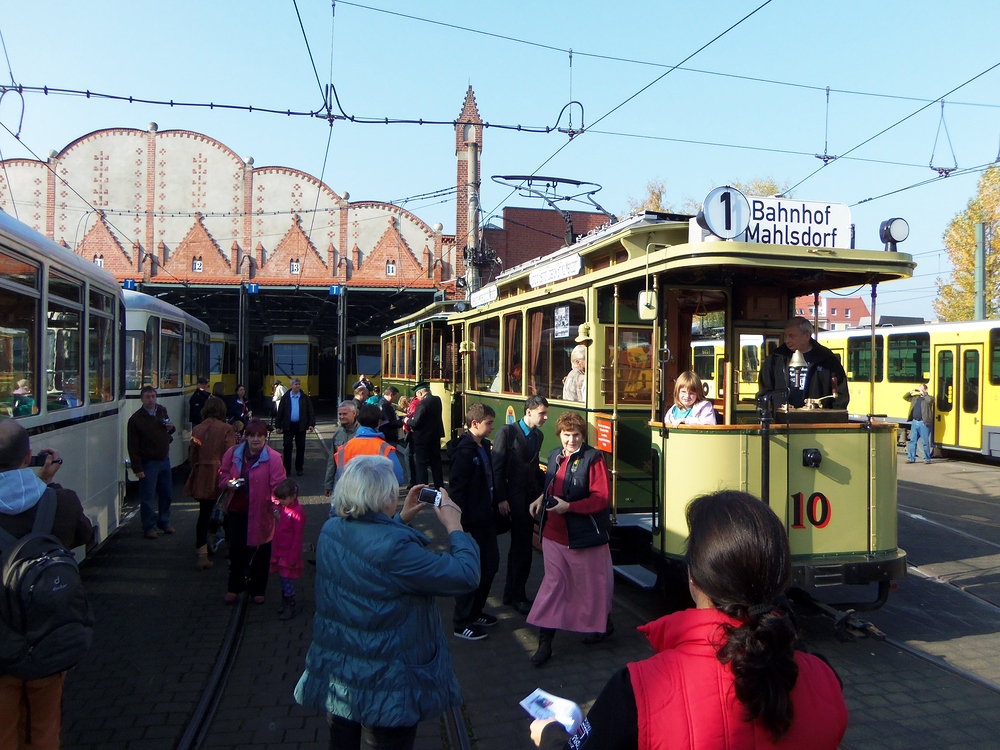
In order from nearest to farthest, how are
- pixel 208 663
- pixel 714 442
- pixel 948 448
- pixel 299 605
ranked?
1. pixel 208 663
2. pixel 714 442
3. pixel 299 605
4. pixel 948 448

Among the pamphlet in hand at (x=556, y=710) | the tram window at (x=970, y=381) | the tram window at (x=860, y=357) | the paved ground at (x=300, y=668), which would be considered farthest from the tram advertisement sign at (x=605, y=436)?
the tram window at (x=860, y=357)

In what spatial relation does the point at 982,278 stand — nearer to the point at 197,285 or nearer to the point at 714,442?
the point at 714,442

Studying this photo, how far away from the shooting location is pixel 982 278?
20266 millimetres

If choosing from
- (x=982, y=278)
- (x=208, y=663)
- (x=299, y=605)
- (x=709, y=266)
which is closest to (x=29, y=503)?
(x=208, y=663)

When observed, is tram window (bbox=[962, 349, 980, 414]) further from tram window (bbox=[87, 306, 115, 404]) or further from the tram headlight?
tram window (bbox=[87, 306, 115, 404])

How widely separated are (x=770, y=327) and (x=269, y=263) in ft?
90.6

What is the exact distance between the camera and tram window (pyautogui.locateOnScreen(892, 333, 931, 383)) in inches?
709

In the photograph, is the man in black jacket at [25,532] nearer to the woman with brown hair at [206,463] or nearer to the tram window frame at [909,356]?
the woman with brown hair at [206,463]

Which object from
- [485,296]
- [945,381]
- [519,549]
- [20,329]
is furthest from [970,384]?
[20,329]

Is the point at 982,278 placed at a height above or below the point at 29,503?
above

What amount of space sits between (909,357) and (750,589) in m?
19.4

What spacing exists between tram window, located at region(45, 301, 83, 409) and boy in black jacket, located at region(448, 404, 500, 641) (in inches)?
113

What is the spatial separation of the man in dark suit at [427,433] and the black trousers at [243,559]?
4.27m

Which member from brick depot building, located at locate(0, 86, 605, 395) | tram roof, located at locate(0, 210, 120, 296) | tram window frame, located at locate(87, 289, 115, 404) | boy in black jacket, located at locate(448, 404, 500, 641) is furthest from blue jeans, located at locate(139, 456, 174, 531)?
brick depot building, located at locate(0, 86, 605, 395)
